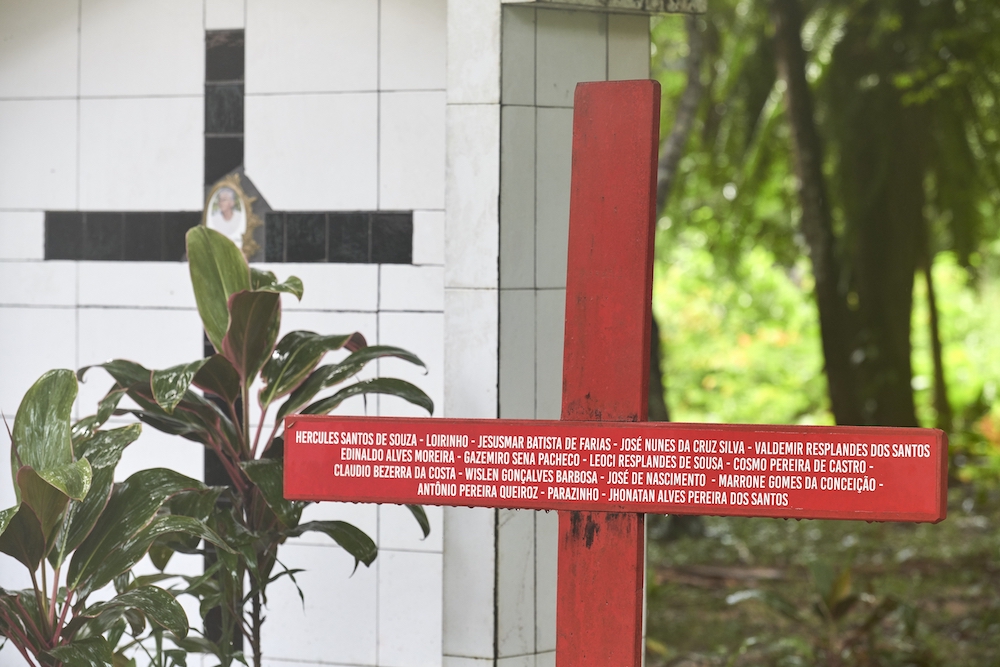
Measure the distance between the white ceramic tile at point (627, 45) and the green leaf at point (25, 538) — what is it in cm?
164

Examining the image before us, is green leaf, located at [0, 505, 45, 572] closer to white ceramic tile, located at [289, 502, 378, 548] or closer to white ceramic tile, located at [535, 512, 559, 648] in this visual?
white ceramic tile, located at [289, 502, 378, 548]

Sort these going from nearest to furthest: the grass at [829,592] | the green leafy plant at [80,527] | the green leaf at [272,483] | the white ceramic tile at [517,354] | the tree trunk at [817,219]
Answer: the green leafy plant at [80,527]
the green leaf at [272,483]
the white ceramic tile at [517,354]
the grass at [829,592]
the tree trunk at [817,219]

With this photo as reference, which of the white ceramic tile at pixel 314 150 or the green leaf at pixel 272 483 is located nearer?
the green leaf at pixel 272 483

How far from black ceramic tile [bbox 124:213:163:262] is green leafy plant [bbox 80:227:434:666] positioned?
0.89 meters

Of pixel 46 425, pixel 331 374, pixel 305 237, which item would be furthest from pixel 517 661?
pixel 305 237

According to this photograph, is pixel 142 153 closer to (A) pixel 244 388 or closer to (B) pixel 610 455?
(A) pixel 244 388

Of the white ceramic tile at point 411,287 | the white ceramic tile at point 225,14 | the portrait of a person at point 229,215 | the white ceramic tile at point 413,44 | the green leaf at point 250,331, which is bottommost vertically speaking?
the green leaf at point 250,331

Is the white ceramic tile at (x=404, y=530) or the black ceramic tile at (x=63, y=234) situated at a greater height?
→ the black ceramic tile at (x=63, y=234)

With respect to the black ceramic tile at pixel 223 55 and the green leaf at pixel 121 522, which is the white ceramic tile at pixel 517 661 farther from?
the black ceramic tile at pixel 223 55

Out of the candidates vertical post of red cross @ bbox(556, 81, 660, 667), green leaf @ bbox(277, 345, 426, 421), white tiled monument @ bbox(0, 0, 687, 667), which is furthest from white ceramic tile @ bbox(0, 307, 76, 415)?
vertical post of red cross @ bbox(556, 81, 660, 667)

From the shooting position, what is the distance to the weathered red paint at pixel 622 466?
1.51 meters

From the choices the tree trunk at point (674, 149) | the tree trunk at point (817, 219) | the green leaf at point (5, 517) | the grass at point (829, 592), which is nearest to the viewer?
the green leaf at point (5, 517)

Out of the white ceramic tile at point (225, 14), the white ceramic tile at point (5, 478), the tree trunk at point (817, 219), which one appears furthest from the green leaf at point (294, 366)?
A: the tree trunk at point (817, 219)

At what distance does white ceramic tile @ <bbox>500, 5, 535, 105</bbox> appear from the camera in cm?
235
